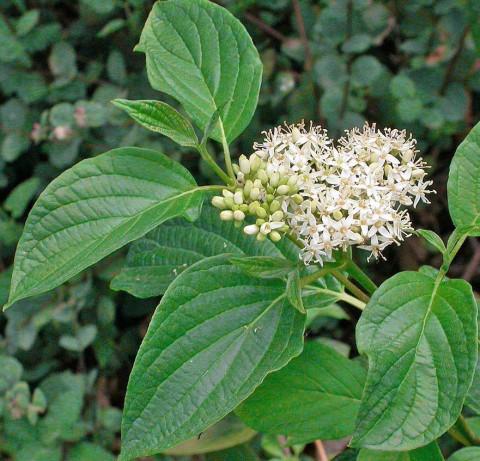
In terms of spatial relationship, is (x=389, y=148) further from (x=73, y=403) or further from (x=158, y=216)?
(x=73, y=403)

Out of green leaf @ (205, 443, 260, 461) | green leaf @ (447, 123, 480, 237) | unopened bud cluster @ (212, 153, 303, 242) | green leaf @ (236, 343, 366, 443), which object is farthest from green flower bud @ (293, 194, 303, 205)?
green leaf @ (205, 443, 260, 461)

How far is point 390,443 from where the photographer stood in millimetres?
649

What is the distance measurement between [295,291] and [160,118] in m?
0.28

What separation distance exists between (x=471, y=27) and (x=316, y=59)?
43 cm

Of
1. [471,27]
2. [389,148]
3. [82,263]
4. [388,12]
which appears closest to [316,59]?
[388,12]

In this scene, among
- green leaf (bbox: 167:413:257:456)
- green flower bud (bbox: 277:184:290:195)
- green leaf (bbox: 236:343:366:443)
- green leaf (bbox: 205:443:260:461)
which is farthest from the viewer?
green leaf (bbox: 205:443:260:461)

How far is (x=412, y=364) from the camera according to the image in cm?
68

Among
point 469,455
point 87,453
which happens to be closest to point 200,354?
point 469,455

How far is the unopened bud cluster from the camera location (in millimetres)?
764

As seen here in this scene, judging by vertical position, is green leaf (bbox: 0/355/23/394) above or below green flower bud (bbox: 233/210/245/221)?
below

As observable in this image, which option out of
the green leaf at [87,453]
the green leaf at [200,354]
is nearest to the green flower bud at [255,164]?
the green leaf at [200,354]

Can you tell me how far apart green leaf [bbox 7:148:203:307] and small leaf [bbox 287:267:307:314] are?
0.14m

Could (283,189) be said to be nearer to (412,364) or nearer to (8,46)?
(412,364)

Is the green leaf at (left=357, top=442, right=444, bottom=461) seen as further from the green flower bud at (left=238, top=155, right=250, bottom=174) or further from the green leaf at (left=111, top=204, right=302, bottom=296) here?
the green flower bud at (left=238, top=155, right=250, bottom=174)
